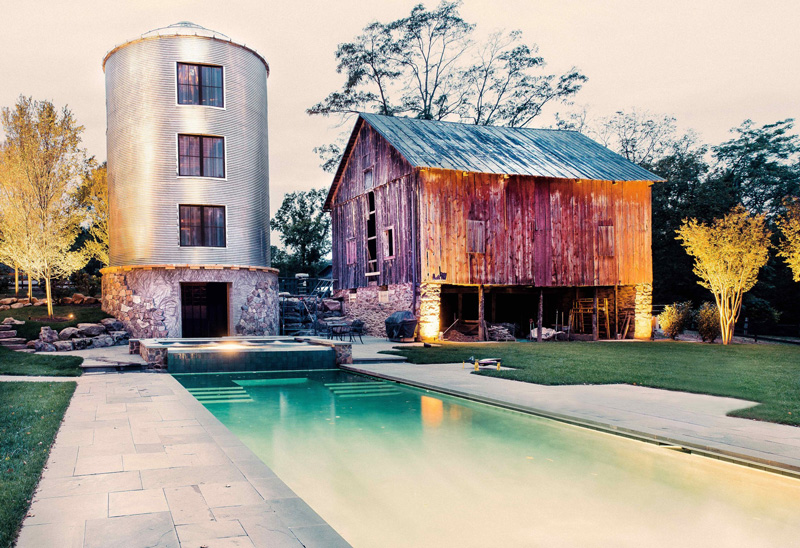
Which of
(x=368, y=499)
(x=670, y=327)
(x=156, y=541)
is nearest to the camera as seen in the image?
(x=156, y=541)

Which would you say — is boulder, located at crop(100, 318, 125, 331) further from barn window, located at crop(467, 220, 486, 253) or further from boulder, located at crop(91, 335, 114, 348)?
barn window, located at crop(467, 220, 486, 253)

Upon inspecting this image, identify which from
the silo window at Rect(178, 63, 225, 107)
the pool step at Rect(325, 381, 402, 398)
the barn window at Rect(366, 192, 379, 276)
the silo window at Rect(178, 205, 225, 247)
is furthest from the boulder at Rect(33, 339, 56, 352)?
the barn window at Rect(366, 192, 379, 276)

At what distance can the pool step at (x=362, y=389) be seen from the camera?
32.1 ft

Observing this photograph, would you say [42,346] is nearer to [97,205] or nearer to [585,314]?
[97,205]

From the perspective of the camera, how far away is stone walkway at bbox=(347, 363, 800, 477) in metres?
5.21

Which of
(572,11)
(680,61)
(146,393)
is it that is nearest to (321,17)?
(572,11)

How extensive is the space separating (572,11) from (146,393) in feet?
76.4

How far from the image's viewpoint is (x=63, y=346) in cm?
1547

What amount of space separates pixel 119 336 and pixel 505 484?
619 inches

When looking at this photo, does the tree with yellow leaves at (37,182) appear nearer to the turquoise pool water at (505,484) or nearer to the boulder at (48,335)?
the boulder at (48,335)

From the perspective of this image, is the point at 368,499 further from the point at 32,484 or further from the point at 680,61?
the point at 680,61

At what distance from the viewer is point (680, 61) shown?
36156 millimetres

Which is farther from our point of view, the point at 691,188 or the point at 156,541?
the point at 691,188

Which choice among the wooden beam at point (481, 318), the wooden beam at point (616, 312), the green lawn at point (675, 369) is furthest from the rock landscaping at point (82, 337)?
the wooden beam at point (616, 312)
